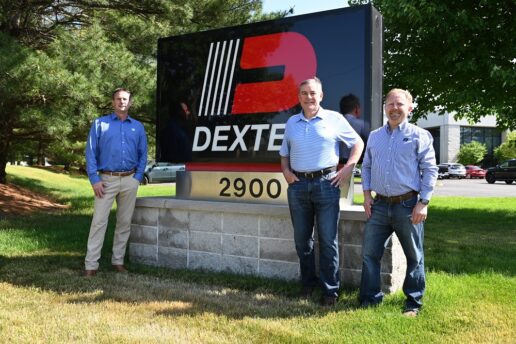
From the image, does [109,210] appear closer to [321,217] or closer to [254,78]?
[254,78]

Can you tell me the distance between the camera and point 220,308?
12.1ft

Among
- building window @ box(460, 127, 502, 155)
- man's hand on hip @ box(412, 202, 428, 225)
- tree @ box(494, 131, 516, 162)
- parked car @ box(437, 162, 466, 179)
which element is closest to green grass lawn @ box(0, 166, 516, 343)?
man's hand on hip @ box(412, 202, 428, 225)

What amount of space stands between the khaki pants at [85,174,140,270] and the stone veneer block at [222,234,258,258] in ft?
3.38

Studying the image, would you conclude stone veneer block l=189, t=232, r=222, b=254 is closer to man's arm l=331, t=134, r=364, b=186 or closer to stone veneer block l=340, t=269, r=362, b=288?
stone veneer block l=340, t=269, r=362, b=288

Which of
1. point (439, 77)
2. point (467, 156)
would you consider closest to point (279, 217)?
point (439, 77)

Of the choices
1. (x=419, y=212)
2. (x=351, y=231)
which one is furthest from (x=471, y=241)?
(x=419, y=212)

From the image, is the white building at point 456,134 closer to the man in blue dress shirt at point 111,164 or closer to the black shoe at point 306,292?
the man in blue dress shirt at point 111,164

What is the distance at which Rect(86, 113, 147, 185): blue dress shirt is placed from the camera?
4.65m

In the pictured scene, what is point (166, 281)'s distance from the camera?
14.8 ft

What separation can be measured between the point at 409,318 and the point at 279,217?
1.51 metres

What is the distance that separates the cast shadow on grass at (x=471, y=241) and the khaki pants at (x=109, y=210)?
10.3 feet

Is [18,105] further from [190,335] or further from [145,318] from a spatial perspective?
[190,335]

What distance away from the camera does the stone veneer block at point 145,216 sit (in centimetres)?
523

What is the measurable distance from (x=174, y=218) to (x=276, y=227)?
1.20 m
